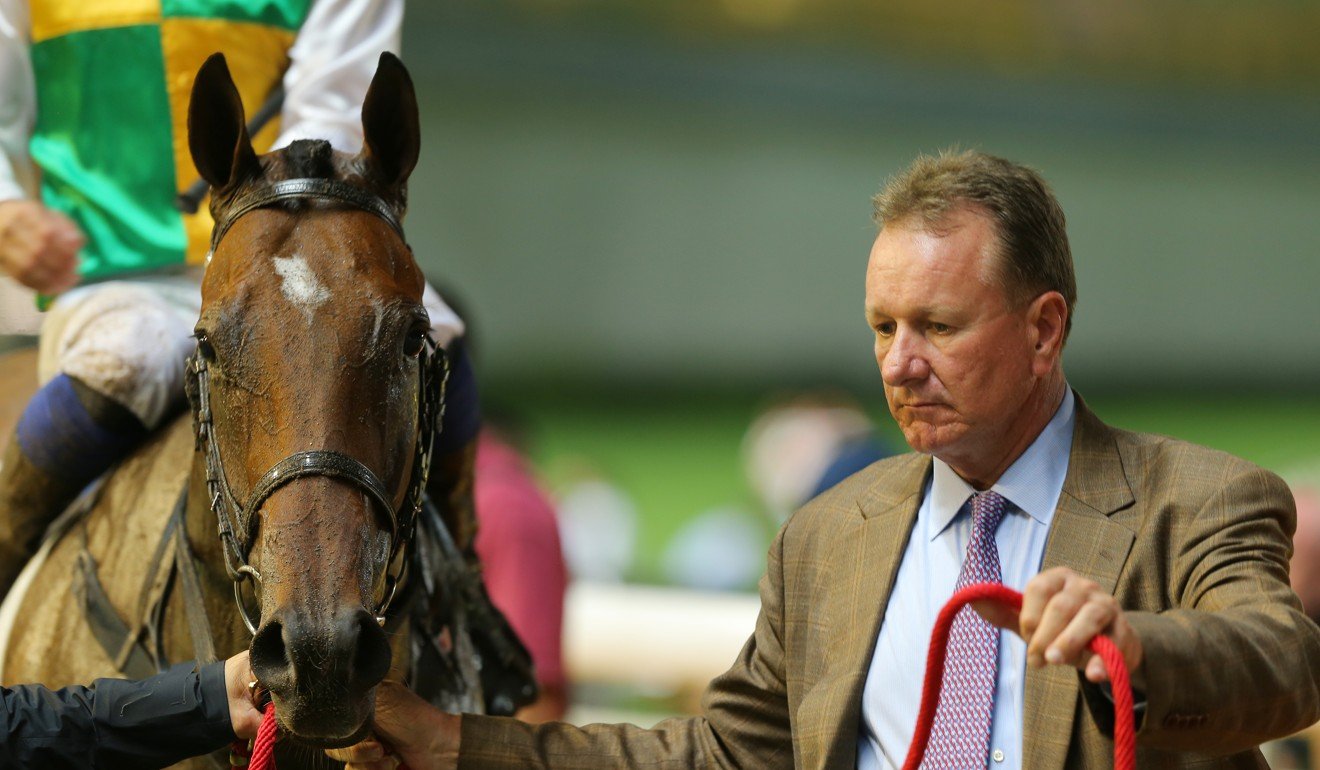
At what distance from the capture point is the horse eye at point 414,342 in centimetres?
227

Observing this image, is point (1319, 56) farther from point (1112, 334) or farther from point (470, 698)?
point (470, 698)

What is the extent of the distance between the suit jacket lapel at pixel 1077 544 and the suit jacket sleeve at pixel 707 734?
507 mm

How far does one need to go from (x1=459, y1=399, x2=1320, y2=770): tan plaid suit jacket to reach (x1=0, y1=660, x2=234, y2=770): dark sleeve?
44 cm

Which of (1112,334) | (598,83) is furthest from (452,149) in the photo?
(1112,334)

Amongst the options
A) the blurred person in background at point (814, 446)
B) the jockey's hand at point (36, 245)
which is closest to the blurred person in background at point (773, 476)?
the blurred person in background at point (814, 446)

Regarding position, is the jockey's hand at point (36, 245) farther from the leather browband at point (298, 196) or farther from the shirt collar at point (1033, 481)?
the shirt collar at point (1033, 481)

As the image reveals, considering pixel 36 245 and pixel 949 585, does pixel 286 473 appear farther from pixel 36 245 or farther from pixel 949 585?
pixel 949 585

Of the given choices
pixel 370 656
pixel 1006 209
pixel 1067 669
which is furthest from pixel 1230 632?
pixel 370 656

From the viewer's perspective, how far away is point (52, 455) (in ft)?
9.22

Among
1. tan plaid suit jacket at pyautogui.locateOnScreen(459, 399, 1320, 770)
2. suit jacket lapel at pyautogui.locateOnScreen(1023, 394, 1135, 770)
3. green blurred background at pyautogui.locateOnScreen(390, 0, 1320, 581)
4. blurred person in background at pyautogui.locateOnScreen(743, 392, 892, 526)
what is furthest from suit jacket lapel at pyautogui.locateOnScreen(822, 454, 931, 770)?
green blurred background at pyautogui.locateOnScreen(390, 0, 1320, 581)

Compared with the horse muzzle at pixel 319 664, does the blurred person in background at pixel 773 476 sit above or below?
below

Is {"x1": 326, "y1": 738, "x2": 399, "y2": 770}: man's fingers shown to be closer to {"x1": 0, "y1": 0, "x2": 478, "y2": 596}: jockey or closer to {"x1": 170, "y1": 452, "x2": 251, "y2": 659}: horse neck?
{"x1": 170, "y1": 452, "x2": 251, "y2": 659}: horse neck

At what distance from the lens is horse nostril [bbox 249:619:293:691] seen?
6.39 feet

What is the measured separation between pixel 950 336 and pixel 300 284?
958 millimetres
